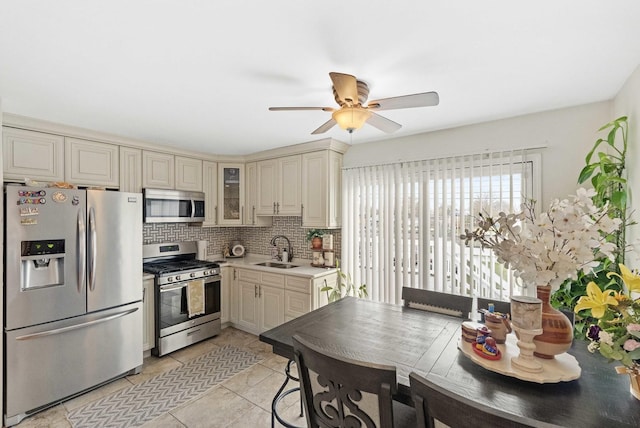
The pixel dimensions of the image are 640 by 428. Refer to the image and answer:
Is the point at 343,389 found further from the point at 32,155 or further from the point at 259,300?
the point at 32,155

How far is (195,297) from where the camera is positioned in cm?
334

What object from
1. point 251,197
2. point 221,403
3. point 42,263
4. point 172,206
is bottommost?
point 221,403

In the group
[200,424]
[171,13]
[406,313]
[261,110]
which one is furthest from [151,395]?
[171,13]

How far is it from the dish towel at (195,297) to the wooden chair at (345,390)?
239 cm

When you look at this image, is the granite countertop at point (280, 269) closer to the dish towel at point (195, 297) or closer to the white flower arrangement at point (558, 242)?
the dish towel at point (195, 297)

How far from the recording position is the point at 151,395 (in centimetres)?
246

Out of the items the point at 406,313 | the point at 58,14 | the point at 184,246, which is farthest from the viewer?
the point at 184,246

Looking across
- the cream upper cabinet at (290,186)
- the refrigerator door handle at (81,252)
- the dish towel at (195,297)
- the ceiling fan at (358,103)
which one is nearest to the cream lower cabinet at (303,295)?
the cream upper cabinet at (290,186)

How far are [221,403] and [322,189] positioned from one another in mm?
2269

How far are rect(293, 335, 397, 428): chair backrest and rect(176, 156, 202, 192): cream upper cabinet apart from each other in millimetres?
3092

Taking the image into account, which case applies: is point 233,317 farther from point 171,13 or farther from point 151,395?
point 171,13

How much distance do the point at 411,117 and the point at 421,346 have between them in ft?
6.17

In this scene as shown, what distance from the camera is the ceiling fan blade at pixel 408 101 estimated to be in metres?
1.55

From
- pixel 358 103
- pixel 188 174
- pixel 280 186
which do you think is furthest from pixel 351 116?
pixel 188 174
